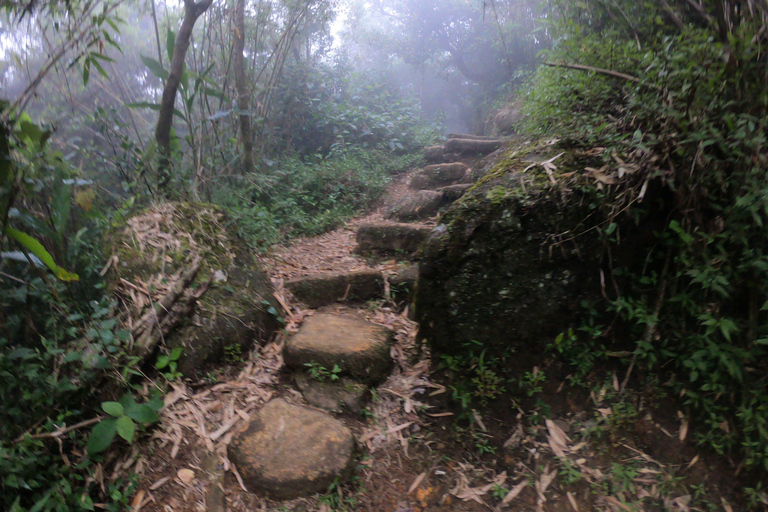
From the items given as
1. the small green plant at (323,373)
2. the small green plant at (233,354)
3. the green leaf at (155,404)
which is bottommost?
the small green plant at (323,373)

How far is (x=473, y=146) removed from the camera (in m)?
6.18

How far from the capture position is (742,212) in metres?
1.62

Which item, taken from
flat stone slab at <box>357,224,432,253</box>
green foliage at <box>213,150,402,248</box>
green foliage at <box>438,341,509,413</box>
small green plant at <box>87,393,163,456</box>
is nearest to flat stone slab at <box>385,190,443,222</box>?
flat stone slab at <box>357,224,432,253</box>

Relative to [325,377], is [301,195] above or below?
above

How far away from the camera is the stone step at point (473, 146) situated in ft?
19.6

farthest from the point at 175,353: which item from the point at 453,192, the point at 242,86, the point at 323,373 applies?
the point at 242,86

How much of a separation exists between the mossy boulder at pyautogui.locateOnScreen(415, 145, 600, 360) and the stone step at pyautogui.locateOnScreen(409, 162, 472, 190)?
3045 mm

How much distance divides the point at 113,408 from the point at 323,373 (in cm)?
97

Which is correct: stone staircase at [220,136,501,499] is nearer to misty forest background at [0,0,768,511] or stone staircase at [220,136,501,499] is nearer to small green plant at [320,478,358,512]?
small green plant at [320,478,358,512]

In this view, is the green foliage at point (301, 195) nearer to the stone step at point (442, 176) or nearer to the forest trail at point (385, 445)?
the stone step at point (442, 176)

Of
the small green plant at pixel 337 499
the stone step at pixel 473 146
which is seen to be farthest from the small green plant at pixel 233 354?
the stone step at pixel 473 146

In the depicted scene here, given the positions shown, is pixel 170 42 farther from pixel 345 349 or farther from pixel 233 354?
pixel 345 349

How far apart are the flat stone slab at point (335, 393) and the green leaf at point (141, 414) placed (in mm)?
737

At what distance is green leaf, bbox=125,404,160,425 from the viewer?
181cm
